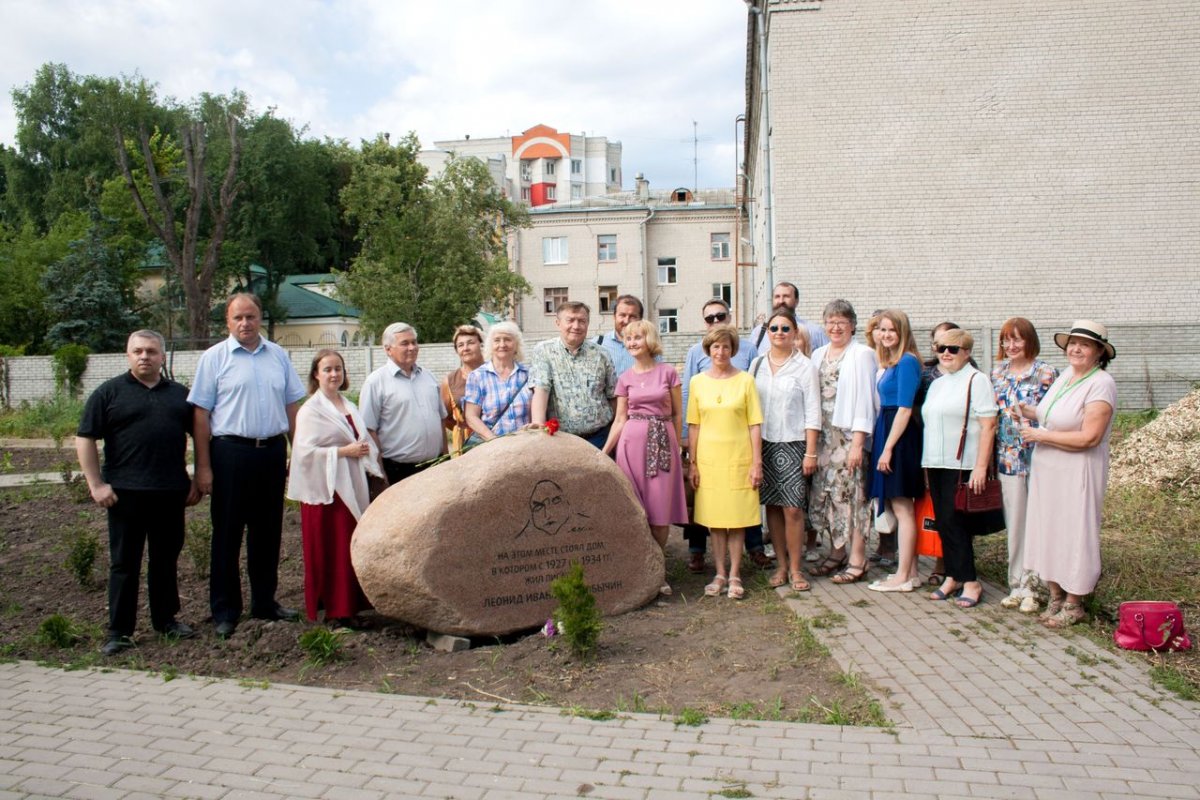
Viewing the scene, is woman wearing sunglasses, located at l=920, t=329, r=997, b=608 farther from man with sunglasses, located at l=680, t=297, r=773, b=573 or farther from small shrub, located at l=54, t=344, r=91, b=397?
small shrub, located at l=54, t=344, r=91, b=397

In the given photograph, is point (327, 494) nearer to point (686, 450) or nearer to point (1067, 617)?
point (686, 450)

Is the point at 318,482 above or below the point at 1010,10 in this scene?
below

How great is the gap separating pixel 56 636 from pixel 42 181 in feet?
165

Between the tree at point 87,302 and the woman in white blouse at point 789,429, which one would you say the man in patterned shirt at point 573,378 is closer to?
the woman in white blouse at point 789,429

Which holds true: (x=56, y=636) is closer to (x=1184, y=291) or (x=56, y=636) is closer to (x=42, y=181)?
(x=1184, y=291)

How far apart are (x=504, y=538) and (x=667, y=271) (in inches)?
1586

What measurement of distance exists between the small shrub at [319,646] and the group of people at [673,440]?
633 mm

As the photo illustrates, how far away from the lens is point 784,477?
20.7ft

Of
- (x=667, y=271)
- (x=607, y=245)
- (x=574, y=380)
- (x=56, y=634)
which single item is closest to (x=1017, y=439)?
(x=574, y=380)

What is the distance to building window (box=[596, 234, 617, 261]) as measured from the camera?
44375mm

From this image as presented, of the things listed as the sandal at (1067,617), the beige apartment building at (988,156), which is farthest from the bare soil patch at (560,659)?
the beige apartment building at (988,156)

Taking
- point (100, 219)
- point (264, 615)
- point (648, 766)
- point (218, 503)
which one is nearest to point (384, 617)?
point (264, 615)

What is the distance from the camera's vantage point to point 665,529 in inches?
252

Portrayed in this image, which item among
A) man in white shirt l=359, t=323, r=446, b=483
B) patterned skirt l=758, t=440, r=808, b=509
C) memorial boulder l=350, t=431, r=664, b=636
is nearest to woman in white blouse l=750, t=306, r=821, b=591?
patterned skirt l=758, t=440, r=808, b=509
